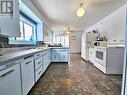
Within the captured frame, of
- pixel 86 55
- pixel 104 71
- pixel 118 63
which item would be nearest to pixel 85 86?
pixel 104 71

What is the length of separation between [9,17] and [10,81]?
1.33 metres

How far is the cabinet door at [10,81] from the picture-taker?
1.13m

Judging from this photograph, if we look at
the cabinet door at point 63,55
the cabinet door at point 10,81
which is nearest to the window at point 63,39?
the cabinet door at point 63,55

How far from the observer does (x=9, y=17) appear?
207 cm

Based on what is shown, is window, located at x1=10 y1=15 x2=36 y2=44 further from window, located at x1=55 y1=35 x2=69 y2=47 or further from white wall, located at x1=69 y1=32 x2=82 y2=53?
white wall, located at x1=69 y1=32 x2=82 y2=53

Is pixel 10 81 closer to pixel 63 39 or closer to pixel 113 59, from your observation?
pixel 113 59

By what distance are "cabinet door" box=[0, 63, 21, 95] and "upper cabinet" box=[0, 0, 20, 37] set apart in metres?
0.93

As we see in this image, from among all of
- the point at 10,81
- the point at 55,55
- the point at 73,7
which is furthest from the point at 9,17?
the point at 55,55

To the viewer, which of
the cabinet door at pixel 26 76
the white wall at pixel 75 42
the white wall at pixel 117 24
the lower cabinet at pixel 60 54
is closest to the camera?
the cabinet door at pixel 26 76

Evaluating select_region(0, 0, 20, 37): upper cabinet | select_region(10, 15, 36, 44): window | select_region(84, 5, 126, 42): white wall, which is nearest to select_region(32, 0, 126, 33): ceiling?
select_region(84, 5, 126, 42): white wall

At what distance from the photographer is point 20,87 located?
1.57 m

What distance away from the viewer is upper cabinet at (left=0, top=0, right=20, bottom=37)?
6.63ft

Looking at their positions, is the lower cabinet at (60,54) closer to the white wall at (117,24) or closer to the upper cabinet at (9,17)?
the white wall at (117,24)

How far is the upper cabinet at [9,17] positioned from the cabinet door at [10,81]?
93cm
